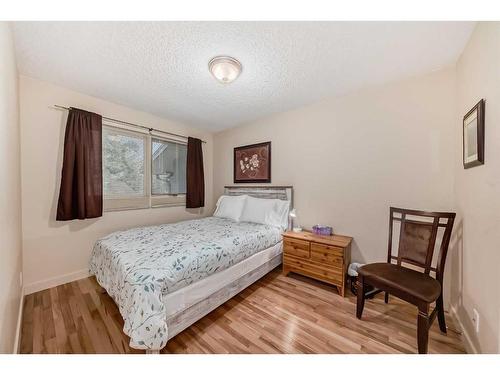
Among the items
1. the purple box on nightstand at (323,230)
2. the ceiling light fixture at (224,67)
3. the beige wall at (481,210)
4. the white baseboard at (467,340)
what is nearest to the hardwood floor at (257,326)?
the white baseboard at (467,340)

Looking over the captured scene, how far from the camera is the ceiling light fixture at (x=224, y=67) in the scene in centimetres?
168

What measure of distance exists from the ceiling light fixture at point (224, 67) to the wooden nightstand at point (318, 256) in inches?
74.8

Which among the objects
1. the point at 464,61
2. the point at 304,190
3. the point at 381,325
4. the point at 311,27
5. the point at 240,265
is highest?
the point at 311,27

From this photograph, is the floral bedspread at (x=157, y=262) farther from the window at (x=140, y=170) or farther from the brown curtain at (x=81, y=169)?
the window at (x=140, y=170)

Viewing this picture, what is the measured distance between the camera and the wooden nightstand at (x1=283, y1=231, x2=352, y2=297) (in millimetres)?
2039

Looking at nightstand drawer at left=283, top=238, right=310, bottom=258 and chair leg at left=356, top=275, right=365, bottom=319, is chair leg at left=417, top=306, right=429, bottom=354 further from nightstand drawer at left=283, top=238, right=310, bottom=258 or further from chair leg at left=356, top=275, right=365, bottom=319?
nightstand drawer at left=283, top=238, right=310, bottom=258

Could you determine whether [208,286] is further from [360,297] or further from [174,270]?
[360,297]

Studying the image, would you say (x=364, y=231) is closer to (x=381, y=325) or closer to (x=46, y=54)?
(x=381, y=325)

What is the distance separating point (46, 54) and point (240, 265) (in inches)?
104

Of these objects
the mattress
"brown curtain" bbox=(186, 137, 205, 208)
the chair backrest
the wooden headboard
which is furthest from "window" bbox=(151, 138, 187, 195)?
the chair backrest

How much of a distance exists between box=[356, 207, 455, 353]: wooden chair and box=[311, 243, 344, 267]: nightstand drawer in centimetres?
35

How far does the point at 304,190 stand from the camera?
278 centimetres
